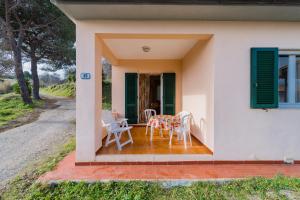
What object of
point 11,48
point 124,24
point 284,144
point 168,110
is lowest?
point 284,144

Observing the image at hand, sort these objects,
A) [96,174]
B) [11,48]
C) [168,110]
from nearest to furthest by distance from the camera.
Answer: [96,174]
[168,110]
[11,48]

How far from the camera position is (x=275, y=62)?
3447 millimetres

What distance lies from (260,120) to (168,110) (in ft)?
11.3

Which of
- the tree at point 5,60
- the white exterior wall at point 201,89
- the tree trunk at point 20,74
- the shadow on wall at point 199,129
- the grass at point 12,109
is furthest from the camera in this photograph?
the tree trunk at point 20,74

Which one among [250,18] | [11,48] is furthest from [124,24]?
[11,48]

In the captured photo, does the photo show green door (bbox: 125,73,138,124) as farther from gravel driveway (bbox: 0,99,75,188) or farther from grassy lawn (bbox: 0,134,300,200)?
grassy lawn (bbox: 0,134,300,200)

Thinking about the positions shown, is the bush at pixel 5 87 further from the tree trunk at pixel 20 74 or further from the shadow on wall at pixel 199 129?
the shadow on wall at pixel 199 129

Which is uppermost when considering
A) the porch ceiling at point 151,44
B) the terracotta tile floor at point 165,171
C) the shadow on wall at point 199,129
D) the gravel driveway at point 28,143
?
the porch ceiling at point 151,44

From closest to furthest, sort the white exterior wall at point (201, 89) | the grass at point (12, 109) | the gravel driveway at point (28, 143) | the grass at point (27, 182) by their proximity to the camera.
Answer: the grass at point (27, 182), the white exterior wall at point (201, 89), the gravel driveway at point (28, 143), the grass at point (12, 109)

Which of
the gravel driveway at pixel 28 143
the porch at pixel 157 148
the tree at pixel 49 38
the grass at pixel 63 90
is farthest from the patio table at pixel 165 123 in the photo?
the grass at pixel 63 90

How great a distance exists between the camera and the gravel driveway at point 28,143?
150 inches

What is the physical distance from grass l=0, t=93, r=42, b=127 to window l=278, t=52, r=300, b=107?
406 inches

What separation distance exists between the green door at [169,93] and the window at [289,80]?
347cm

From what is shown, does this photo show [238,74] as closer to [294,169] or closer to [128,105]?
[294,169]
